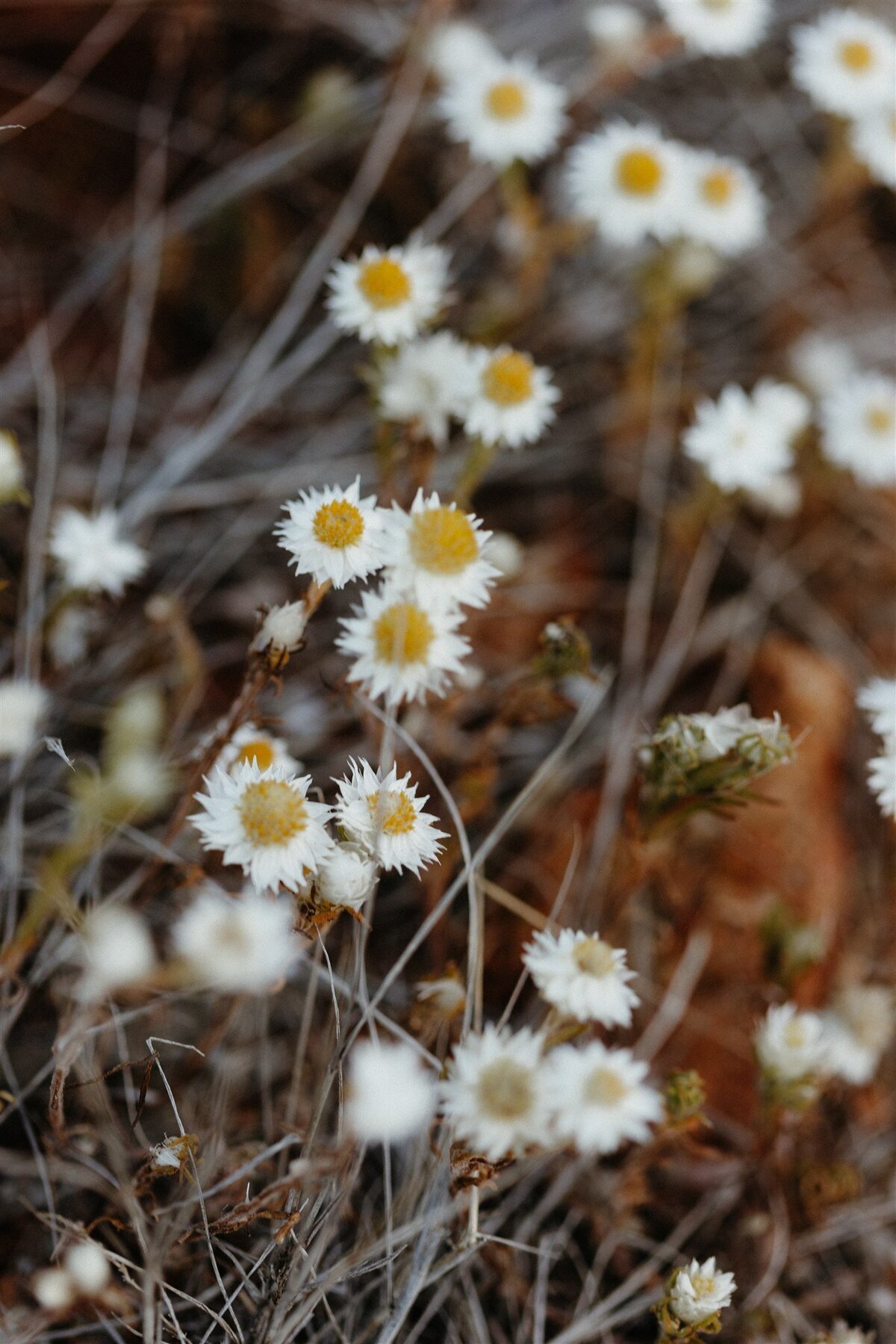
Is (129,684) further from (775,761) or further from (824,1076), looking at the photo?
(824,1076)

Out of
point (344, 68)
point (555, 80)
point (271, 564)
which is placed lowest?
point (271, 564)

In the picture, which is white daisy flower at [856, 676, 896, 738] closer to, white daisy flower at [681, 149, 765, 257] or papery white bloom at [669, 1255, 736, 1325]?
papery white bloom at [669, 1255, 736, 1325]

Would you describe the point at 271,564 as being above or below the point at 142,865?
above

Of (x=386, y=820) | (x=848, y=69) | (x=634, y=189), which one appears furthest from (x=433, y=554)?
(x=848, y=69)

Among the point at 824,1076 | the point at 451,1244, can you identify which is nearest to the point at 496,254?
the point at 824,1076

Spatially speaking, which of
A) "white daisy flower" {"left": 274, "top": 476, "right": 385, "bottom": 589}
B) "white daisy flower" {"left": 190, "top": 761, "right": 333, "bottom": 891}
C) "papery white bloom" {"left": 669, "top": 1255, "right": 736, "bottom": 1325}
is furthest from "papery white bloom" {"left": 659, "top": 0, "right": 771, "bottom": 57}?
"papery white bloom" {"left": 669, "top": 1255, "right": 736, "bottom": 1325}

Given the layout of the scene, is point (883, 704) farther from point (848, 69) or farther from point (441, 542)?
point (848, 69)
